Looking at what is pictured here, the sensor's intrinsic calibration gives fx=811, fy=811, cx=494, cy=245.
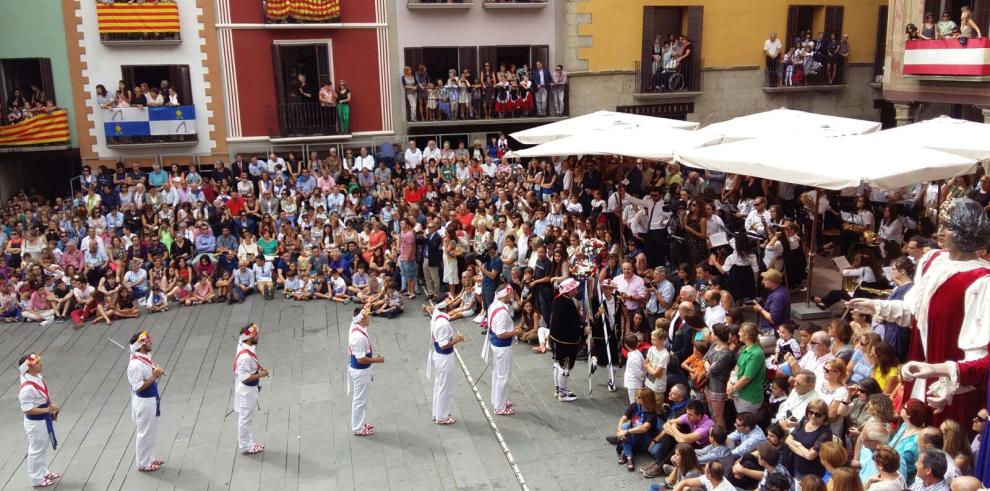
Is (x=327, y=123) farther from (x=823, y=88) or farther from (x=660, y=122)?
(x=823, y=88)

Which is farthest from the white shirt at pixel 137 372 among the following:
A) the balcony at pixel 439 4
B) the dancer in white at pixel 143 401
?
the balcony at pixel 439 4

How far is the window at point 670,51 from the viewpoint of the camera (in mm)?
23750

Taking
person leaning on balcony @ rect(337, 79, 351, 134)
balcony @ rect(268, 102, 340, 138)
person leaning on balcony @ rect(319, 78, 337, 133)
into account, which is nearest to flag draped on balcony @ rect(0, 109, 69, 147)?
balcony @ rect(268, 102, 340, 138)

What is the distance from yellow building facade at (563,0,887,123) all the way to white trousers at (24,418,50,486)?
58.1ft

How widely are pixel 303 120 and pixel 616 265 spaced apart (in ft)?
43.3

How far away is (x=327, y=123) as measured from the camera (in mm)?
22094

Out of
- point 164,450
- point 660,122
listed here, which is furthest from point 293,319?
point 660,122

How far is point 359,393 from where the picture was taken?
31.2 ft

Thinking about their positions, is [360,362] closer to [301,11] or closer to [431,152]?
[431,152]

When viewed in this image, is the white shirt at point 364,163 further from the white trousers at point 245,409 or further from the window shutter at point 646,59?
the white trousers at point 245,409

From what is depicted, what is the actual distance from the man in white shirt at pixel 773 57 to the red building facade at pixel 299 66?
11394 millimetres

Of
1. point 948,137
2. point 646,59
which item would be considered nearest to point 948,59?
point 646,59

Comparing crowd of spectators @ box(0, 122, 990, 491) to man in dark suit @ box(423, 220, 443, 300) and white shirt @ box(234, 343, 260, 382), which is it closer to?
man in dark suit @ box(423, 220, 443, 300)

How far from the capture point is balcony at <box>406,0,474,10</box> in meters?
22.2
